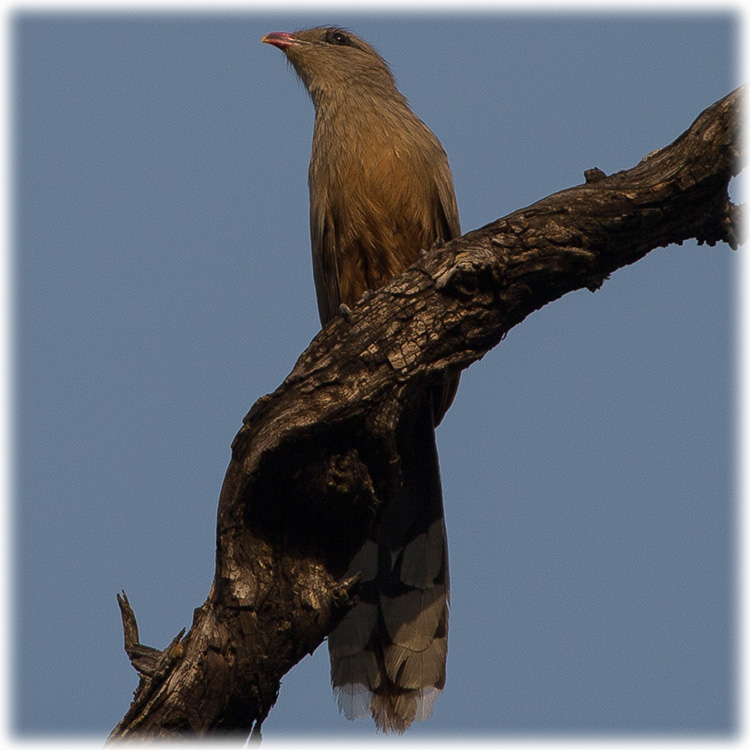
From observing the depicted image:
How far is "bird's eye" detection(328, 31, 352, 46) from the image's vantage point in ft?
22.9

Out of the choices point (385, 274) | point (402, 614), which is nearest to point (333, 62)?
point (385, 274)

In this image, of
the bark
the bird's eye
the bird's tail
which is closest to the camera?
the bark

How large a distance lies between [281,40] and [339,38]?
422mm

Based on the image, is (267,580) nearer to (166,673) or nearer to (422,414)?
(166,673)

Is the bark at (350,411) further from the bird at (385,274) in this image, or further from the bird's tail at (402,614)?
the bird's tail at (402,614)

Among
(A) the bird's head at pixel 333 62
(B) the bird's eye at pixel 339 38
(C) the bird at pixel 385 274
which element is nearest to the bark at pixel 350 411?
(C) the bird at pixel 385 274

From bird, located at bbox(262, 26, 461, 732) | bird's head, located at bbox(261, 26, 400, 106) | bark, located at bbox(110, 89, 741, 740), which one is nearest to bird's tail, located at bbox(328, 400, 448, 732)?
bird, located at bbox(262, 26, 461, 732)

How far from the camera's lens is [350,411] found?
431cm

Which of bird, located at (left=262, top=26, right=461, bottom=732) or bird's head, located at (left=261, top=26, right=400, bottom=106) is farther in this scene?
bird's head, located at (left=261, top=26, right=400, bottom=106)

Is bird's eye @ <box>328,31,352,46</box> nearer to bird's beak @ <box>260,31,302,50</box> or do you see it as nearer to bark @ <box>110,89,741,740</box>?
bird's beak @ <box>260,31,302,50</box>

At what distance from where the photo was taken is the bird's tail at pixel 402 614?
196 inches

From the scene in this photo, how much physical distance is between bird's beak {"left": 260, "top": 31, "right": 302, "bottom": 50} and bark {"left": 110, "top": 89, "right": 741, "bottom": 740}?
2.98 m

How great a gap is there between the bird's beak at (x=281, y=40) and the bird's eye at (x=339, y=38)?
236 mm

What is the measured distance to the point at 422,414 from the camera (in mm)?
5469
